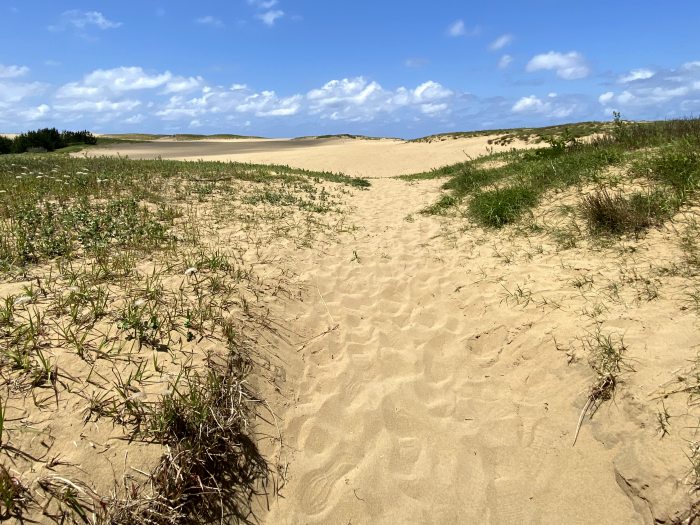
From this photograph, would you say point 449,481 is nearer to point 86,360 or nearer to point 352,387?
point 352,387

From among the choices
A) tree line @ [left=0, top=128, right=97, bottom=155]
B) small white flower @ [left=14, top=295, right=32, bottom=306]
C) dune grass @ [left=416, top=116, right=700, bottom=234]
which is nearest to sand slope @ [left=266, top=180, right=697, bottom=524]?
dune grass @ [left=416, top=116, right=700, bottom=234]

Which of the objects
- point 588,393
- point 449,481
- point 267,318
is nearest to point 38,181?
point 267,318

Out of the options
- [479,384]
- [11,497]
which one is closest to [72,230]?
[11,497]

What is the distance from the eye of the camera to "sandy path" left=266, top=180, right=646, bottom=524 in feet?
10.6

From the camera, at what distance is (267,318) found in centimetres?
516

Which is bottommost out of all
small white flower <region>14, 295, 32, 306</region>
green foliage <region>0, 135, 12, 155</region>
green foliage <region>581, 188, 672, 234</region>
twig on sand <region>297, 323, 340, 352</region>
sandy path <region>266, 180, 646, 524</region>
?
sandy path <region>266, 180, 646, 524</region>

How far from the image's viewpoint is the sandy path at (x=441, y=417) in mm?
3217

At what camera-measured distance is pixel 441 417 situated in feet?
13.3

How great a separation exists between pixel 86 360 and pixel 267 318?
6.58 ft

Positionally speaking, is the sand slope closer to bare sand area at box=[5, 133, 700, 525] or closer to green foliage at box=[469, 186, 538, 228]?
bare sand area at box=[5, 133, 700, 525]

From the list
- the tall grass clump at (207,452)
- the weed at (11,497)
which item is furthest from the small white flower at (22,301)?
the weed at (11,497)

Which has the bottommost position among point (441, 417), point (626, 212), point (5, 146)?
point (441, 417)

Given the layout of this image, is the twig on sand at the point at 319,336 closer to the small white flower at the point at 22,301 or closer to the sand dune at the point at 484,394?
the sand dune at the point at 484,394

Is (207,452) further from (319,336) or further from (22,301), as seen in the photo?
(22,301)
